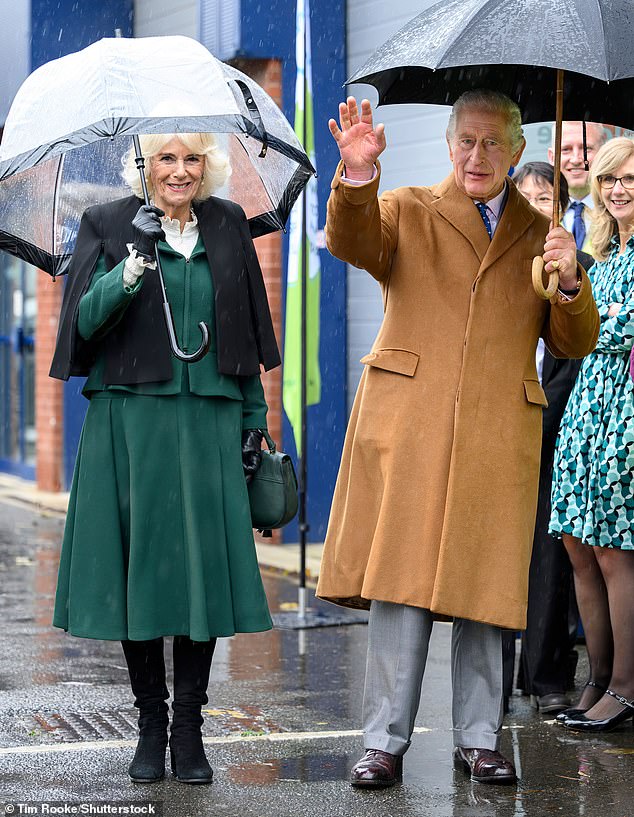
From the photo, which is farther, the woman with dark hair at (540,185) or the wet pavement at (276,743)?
the woman with dark hair at (540,185)

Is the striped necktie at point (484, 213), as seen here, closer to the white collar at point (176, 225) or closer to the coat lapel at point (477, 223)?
the coat lapel at point (477, 223)

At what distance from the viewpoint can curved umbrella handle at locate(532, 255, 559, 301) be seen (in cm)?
473

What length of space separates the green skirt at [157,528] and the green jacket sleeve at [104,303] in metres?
0.24

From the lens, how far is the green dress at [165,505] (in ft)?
15.5

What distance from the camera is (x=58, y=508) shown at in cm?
1423

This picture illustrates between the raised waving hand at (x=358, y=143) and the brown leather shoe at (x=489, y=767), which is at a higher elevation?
the raised waving hand at (x=358, y=143)

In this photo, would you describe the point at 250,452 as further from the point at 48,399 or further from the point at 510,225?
the point at 48,399

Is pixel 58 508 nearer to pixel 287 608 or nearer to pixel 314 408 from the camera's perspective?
pixel 314 408

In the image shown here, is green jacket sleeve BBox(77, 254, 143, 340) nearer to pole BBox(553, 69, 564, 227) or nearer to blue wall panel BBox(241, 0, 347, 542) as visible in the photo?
pole BBox(553, 69, 564, 227)

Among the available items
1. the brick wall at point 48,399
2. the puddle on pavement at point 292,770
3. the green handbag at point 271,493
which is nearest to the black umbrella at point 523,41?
the green handbag at point 271,493

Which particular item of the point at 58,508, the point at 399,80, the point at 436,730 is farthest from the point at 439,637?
the point at 58,508

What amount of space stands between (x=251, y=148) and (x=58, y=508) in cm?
938

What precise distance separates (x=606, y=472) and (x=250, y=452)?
160 cm

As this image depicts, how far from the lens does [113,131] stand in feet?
14.8
